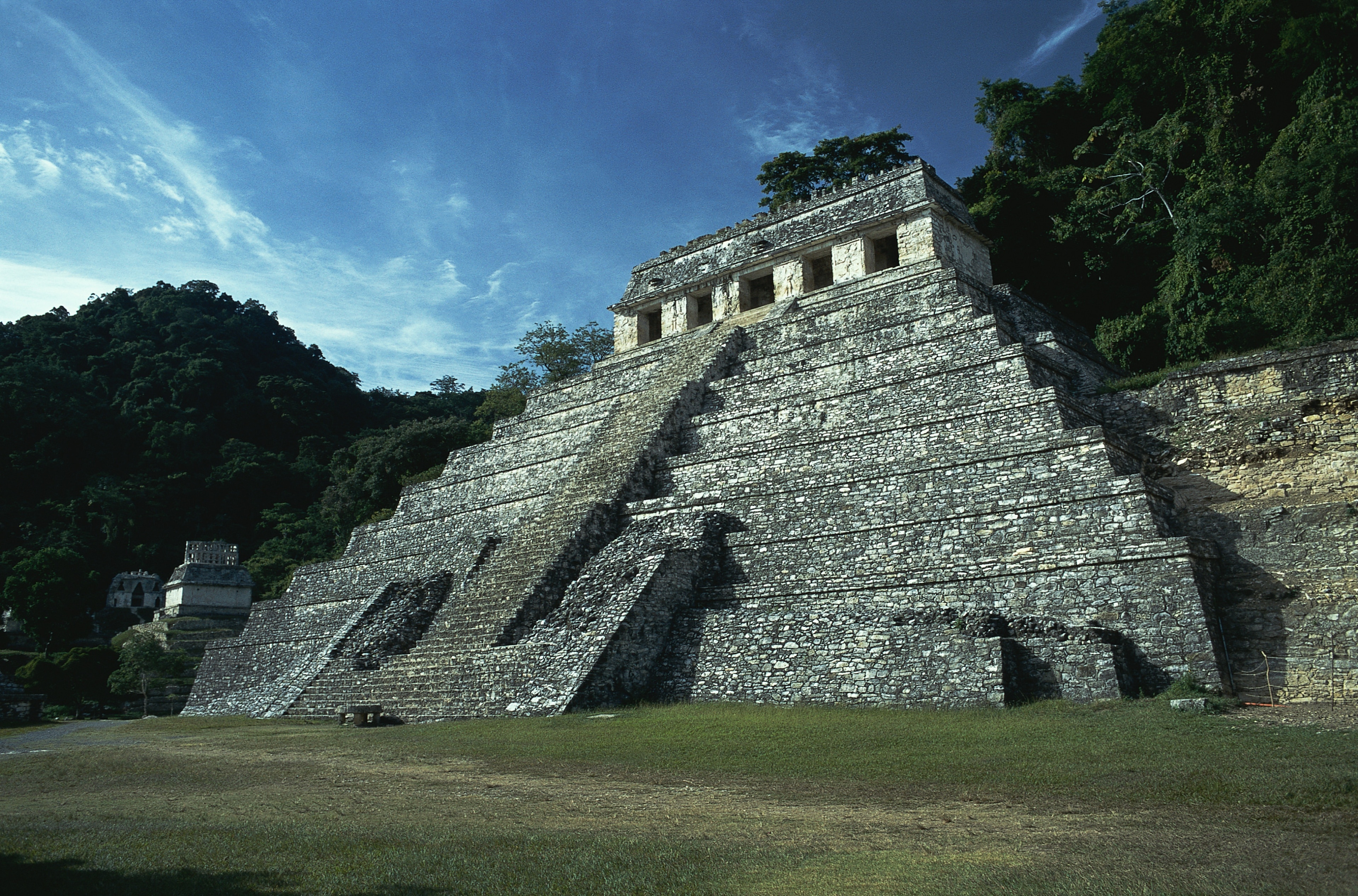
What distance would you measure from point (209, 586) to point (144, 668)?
29.5ft

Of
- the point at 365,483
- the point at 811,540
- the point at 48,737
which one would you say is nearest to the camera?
the point at 811,540

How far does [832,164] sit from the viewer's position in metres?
35.0

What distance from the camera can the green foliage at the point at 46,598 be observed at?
37.9 meters

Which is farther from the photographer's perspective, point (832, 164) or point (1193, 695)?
point (832, 164)

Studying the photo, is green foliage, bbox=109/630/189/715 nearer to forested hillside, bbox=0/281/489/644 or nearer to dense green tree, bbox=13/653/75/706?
dense green tree, bbox=13/653/75/706

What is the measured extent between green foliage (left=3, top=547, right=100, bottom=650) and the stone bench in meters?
33.5

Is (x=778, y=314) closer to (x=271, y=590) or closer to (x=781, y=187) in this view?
(x=781, y=187)

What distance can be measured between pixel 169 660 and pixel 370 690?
17.8 m

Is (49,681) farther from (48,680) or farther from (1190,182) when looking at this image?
(1190,182)

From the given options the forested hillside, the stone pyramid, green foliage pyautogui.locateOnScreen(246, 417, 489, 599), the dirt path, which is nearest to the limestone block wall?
the stone pyramid

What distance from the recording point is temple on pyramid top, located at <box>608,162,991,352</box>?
21.7 m

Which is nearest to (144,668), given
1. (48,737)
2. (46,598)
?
(48,737)

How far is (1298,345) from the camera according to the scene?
1432cm

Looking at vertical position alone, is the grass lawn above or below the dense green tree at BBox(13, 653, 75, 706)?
above
